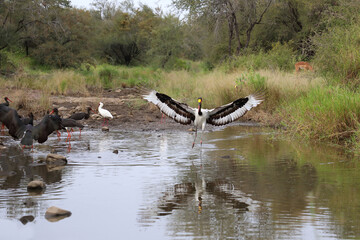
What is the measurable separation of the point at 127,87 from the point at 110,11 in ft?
138

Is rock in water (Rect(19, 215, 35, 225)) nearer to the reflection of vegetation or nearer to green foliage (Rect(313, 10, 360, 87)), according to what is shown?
the reflection of vegetation

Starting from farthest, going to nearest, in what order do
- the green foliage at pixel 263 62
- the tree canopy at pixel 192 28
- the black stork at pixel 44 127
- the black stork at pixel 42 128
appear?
the tree canopy at pixel 192 28 < the green foliage at pixel 263 62 < the black stork at pixel 44 127 < the black stork at pixel 42 128

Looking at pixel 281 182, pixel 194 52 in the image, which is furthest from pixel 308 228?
pixel 194 52

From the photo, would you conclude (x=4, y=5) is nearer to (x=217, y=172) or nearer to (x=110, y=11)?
(x=217, y=172)

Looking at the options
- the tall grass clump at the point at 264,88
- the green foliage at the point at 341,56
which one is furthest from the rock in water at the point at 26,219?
the tall grass clump at the point at 264,88

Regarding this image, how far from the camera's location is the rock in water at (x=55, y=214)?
17.0 ft

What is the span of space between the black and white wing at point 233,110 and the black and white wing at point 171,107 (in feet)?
1.45

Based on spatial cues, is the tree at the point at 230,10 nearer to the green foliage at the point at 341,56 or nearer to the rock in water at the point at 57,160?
the green foliage at the point at 341,56

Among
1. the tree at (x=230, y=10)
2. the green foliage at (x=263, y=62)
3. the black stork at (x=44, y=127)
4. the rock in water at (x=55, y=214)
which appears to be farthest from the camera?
the tree at (x=230, y=10)

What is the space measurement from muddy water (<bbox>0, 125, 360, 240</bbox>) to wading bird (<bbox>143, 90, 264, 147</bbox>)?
1.92ft

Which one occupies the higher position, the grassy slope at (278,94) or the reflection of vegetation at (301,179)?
the grassy slope at (278,94)

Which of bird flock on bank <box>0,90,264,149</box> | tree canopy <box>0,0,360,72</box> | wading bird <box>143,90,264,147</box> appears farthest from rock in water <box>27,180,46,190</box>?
tree canopy <box>0,0,360,72</box>

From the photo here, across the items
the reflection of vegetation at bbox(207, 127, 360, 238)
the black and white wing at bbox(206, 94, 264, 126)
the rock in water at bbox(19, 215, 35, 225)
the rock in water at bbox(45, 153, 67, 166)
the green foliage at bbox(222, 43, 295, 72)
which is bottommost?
the rock in water at bbox(19, 215, 35, 225)

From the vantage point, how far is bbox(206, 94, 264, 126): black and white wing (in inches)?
388
